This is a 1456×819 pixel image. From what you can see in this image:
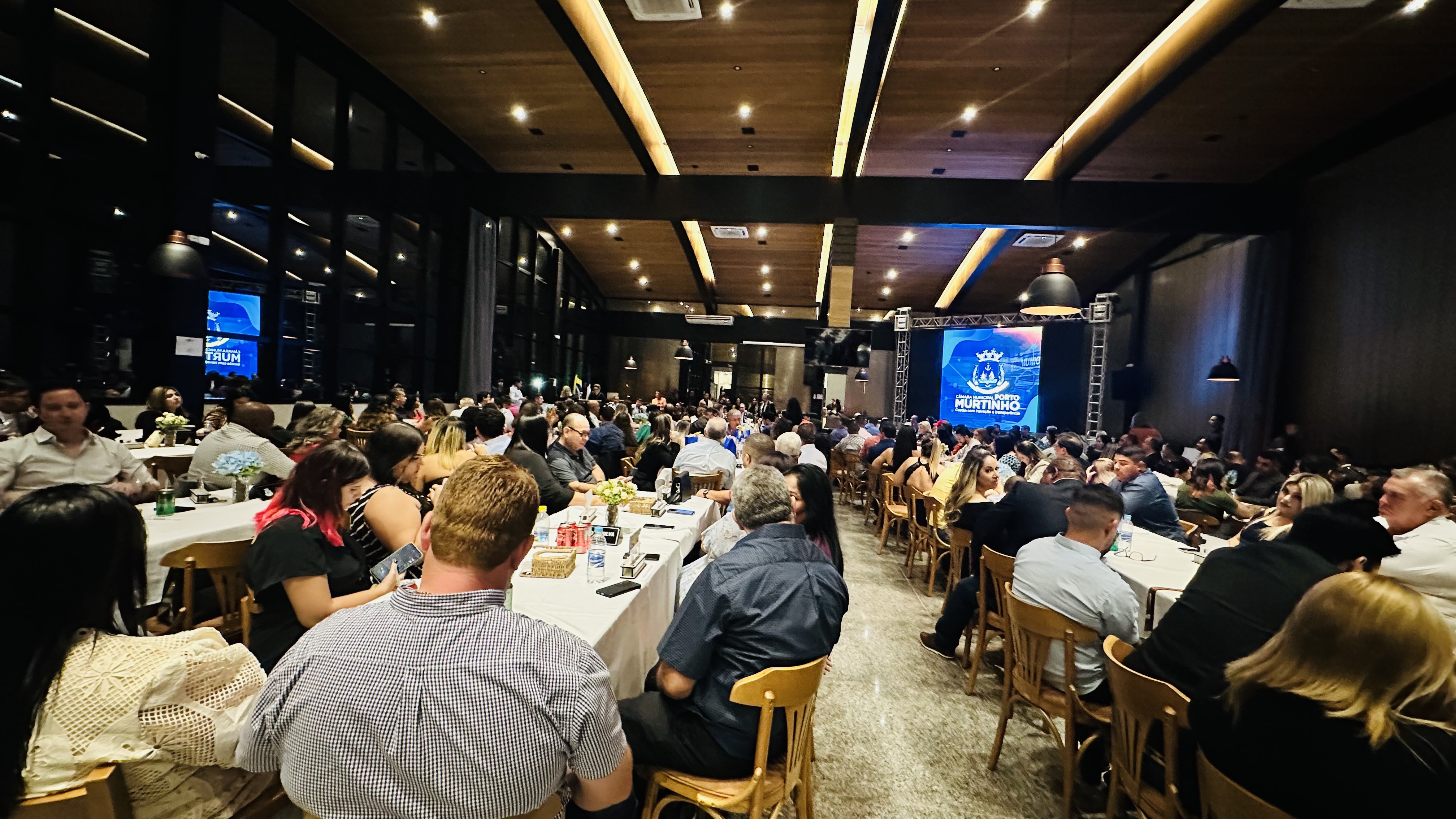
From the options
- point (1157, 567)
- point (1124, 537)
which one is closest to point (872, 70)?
point (1124, 537)

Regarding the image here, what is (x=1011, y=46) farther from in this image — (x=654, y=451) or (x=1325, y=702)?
(x=1325, y=702)

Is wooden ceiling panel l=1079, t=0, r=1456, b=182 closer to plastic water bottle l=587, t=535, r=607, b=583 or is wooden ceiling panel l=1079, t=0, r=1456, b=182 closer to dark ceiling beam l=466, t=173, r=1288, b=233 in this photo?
dark ceiling beam l=466, t=173, r=1288, b=233

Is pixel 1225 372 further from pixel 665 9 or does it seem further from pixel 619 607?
pixel 619 607

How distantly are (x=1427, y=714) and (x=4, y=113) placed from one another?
7.66 m

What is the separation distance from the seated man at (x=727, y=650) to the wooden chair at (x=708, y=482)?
3086mm

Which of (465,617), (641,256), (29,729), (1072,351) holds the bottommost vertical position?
(29,729)

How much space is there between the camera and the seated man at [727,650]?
66.1 inches

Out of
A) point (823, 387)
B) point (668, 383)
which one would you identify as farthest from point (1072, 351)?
point (668, 383)

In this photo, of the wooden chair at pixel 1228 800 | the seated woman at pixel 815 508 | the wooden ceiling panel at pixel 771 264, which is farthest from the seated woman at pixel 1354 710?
the wooden ceiling panel at pixel 771 264

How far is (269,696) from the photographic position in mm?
1051

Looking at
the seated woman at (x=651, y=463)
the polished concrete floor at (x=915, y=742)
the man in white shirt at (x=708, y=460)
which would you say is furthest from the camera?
the man in white shirt at (x=708, y=460)

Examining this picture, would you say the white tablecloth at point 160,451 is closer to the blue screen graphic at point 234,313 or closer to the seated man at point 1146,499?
the blue screen graphic at point 234,313

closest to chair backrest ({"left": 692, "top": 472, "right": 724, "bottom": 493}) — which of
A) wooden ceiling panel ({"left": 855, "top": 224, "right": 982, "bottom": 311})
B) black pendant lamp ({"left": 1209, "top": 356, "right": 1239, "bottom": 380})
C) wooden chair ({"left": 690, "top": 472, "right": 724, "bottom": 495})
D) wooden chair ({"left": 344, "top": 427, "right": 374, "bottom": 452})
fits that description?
wooden chair ({"left": 690, "top": 472, "right": 724, "bottom": 495})

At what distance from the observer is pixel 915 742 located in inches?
112
